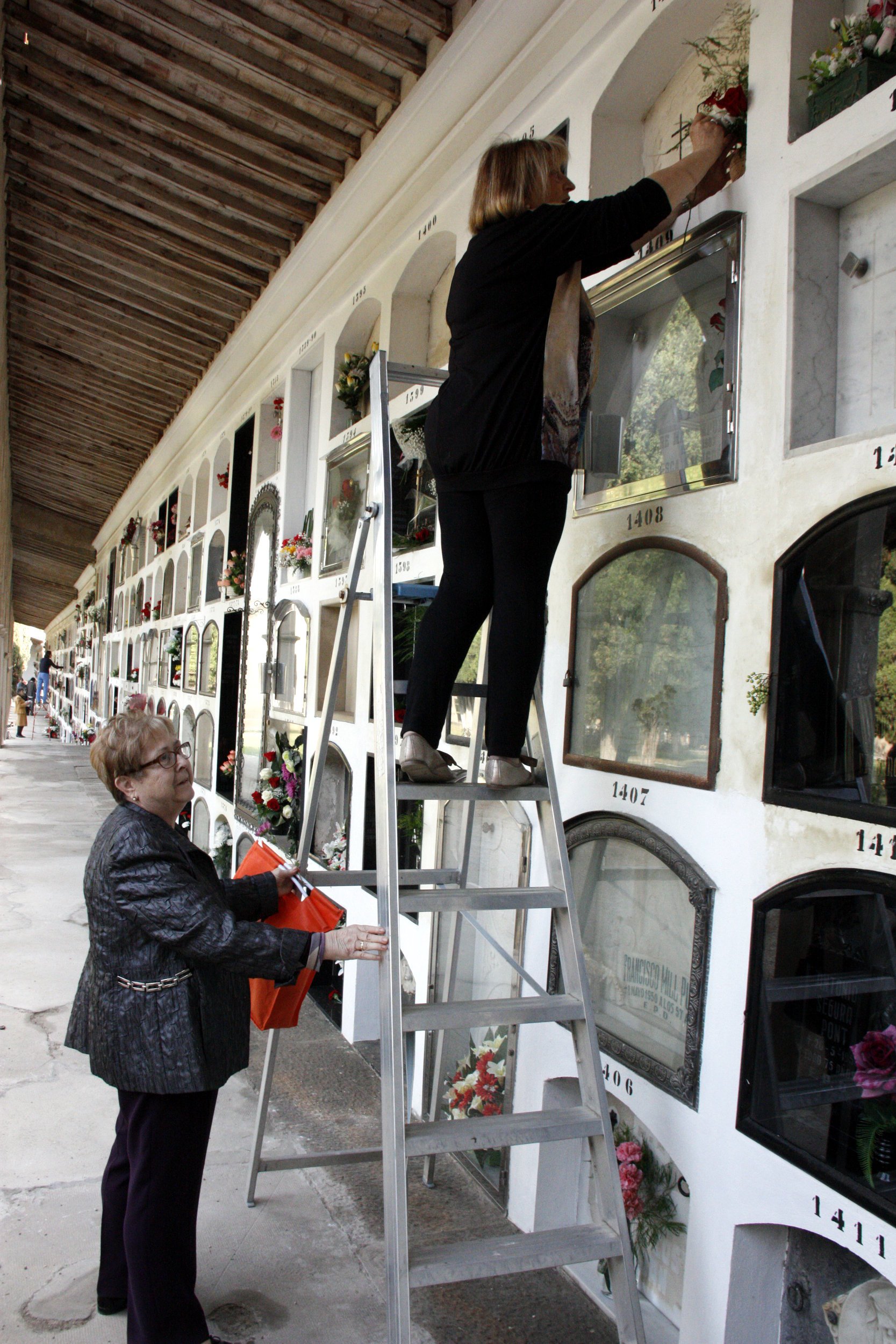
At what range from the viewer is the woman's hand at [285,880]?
205 cm

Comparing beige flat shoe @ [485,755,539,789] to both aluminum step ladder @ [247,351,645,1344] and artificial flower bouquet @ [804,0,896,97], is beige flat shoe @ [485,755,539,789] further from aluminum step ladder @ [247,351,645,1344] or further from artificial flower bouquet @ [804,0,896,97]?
artificial flower bouquet @ [804,0,896,97]

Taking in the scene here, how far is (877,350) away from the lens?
1687 mm

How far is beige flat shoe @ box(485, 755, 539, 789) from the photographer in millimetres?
1801

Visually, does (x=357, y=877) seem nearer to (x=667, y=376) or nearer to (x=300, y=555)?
(x=667, y=376)

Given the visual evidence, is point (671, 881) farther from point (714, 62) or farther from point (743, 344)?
point (714, 62)

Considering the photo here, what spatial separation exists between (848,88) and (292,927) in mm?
1829

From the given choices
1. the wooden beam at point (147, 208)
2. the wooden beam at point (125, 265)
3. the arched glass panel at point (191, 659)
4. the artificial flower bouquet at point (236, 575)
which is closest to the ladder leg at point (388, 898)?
the wooden beam at point (147, 208)

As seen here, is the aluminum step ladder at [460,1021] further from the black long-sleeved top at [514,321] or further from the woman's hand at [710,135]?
the woman's hand at [710,135]

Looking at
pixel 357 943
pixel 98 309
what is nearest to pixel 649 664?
pixel 357 943

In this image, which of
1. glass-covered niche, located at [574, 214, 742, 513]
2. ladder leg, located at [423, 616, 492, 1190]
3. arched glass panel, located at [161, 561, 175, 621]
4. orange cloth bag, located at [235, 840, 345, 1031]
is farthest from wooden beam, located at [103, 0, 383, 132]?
arched glass panel, located at [161, 561, 175, 621]

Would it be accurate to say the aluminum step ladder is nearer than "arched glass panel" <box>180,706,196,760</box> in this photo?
Yes

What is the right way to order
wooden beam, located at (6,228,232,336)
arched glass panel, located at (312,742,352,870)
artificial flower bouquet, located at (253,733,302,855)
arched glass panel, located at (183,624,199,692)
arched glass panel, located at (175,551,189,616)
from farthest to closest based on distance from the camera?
arched glass panel, located at (175,551,189,616) → arched glass panel, located at (183,624,199,692) → wooden beam, located at (6,228,232,336) → artificial flower bouquet, located at (253,733,302,855) → arched glass panel, located at (312,742,352,870)

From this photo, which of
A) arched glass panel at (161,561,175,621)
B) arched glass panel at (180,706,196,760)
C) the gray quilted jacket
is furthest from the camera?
arched glass panel at (161,561,175,621)

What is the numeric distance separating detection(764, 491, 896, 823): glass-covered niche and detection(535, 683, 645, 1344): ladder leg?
39 cm
